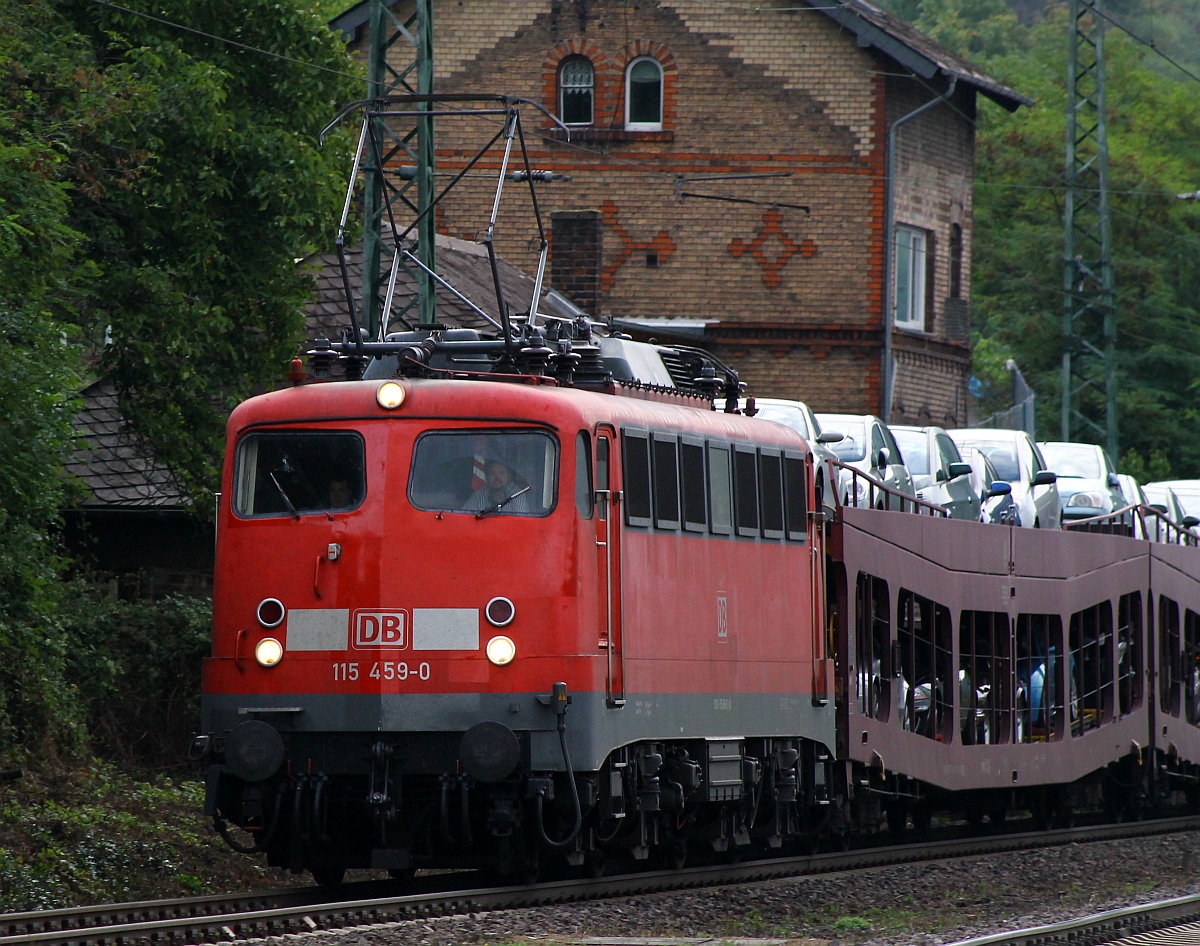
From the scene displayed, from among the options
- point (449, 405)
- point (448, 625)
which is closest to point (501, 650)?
point (448, 625)

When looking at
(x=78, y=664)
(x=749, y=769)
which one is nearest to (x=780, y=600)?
(x=749, y=769)

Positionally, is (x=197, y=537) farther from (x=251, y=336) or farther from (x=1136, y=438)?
(x=1136, y=438)

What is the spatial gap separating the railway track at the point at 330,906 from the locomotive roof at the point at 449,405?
273cm

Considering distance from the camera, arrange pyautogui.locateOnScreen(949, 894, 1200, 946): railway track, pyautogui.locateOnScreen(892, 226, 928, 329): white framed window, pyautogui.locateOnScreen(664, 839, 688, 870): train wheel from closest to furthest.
Answer: pyautogui.locateOnScreen(949, 894, 1200, 946): railway track
pyautogui.locateOnScreen(664, 839, 688, 870): train wheel
pyautogui.locateOnScreen(892, 226, 928, 329): white framed window

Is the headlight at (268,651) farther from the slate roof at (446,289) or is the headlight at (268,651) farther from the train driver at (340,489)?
the slate roof at (446,289)

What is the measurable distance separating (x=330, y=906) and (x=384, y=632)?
1571mm

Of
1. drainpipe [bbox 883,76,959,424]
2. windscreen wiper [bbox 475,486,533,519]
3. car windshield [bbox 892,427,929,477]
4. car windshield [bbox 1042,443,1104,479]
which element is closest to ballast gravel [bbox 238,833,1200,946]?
windscreen wiper [bbox 475,486,533,519]

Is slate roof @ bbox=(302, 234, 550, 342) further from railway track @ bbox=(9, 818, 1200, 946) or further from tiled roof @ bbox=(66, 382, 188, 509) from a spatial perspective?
railway track @ bbox=(9, 818, 1200, 946)

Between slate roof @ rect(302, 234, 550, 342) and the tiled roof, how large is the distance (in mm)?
→ 2416

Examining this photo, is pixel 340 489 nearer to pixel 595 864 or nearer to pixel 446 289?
pixel 595 864

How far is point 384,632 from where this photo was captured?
41.5 feet

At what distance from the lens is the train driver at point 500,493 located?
12.9 metres

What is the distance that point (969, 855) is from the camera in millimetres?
18328

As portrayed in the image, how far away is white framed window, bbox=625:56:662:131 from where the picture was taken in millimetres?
37375
